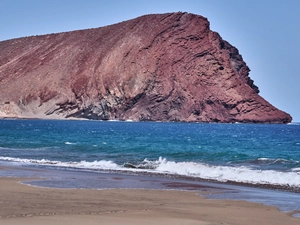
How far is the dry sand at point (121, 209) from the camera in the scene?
1032cm

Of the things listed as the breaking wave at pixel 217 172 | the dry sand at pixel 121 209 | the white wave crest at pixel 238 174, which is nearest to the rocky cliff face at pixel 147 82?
the breaking wave at pixel 217 172

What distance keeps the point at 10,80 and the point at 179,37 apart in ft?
136

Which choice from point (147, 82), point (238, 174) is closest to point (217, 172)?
point (238, 174)

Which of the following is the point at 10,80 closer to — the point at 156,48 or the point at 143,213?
the point at 156,48

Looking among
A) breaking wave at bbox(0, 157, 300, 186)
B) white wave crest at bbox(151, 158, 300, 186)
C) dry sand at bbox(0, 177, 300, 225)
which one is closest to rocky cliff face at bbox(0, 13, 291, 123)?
breaking wave at bbox(0, 157, 300, 186)

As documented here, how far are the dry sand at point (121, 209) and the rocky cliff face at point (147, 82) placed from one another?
101m

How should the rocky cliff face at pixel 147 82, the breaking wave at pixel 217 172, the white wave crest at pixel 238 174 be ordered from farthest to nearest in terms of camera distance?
the rocky cliff face at pixel 147 82, the breaking wave at pixel 217 172, the white wave crest at pixel 238 174

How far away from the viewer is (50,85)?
122m

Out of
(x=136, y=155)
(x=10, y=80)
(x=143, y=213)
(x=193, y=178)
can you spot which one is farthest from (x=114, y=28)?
(x=143, y=213)

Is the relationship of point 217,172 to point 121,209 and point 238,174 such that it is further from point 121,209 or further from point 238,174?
point 121,209

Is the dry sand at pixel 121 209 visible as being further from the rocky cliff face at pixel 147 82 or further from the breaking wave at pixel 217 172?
the rocky cliff face at pixel 147 82

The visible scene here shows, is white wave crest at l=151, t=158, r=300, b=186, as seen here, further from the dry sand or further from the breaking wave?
the dry sand

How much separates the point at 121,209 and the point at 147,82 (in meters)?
105

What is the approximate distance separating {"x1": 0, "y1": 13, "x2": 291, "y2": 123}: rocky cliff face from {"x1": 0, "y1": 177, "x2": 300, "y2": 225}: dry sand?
10121 centimetres
